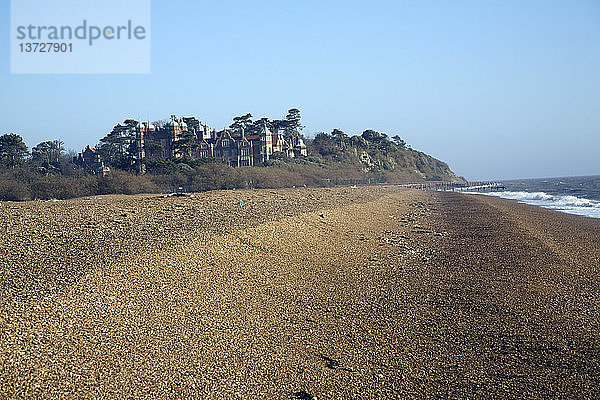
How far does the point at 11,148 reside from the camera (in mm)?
33594

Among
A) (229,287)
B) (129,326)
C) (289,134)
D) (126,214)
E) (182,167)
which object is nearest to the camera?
(129,326)

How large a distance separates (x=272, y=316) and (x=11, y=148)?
3265 centimetres

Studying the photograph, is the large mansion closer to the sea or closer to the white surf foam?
the sea

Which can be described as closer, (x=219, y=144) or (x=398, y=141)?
(x=219, y=144)

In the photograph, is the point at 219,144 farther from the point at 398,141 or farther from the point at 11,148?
the point at 398,141

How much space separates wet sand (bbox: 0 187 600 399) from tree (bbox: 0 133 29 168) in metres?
22.7

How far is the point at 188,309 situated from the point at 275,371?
2259 mm

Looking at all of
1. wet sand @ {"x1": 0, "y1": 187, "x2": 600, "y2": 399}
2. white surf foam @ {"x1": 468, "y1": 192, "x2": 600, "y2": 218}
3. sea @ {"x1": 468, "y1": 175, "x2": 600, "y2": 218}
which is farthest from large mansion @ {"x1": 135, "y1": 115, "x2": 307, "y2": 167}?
wet sand @ {"x1": 0, "y1": 187, "x2": 600, "y2": 399}

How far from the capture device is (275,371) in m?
6.32

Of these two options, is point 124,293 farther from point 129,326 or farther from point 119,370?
point 119,370

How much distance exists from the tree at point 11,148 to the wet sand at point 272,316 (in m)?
22.7

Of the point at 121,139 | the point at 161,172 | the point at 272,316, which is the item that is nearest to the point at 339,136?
the point at 121,139

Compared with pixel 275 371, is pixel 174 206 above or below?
above

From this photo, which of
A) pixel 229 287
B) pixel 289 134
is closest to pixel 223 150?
pixel 289 134
